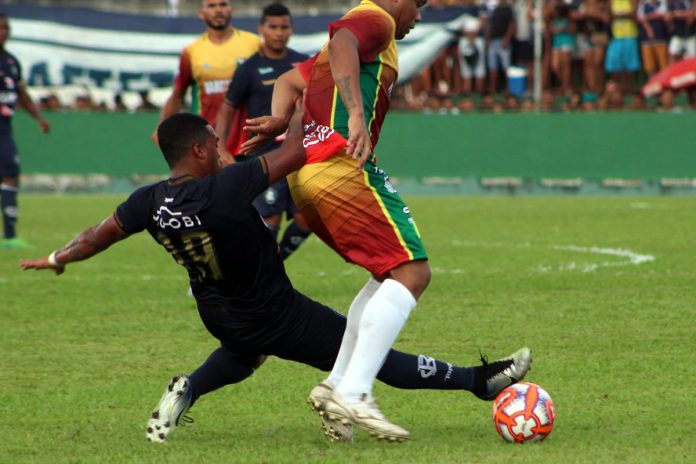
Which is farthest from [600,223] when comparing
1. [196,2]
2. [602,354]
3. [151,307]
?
[196,2]

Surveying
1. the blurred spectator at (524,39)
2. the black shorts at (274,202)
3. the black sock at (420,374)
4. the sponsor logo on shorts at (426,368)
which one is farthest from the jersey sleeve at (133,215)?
the blurred spectator at (524,39)

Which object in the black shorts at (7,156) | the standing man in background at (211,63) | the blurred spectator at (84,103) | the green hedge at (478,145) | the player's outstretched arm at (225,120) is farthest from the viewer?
the blurred spectator at (84,103)

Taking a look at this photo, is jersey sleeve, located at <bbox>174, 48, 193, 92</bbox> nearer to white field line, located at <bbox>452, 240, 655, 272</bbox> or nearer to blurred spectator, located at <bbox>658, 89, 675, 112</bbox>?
white field line, located at <bbox>452, 240, 655, 272</bbox>

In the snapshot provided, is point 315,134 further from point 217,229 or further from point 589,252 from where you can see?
point 589,252

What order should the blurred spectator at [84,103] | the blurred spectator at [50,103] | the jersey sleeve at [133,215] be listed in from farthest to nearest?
the blurred spectator at [50,103] → the blurred spectator at [84,103] → the jersey sleeve at [133,215]

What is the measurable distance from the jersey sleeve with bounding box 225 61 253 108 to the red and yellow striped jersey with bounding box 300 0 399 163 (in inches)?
185

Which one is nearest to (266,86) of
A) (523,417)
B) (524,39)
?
(523,417)

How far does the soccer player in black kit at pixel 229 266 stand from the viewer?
19.3ft

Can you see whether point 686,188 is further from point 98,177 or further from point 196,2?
point 196,2

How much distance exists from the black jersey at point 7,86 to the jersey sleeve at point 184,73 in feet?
13.8

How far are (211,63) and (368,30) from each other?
20.6 ft

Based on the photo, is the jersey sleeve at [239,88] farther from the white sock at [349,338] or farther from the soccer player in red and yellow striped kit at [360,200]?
the white sock at [349,338]

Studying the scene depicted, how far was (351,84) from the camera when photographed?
592 centimetres

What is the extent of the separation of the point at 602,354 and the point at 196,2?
23.1 meters
